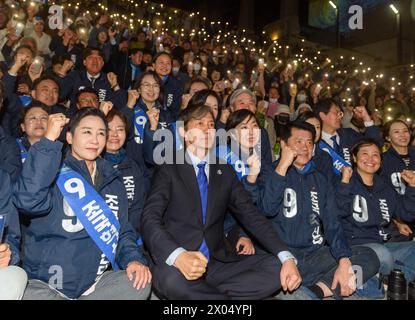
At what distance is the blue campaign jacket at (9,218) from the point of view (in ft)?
8.23

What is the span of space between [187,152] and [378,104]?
8.98 meters

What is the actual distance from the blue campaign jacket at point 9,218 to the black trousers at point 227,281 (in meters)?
0.98

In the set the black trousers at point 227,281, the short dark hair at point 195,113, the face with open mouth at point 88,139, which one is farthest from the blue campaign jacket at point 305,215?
the face with open mouth at point 88,139

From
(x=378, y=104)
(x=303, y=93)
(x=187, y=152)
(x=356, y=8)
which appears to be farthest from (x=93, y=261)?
(x=378, y=104)

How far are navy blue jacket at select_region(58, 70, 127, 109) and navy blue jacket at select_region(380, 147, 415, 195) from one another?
158 inches

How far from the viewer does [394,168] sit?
4957mm

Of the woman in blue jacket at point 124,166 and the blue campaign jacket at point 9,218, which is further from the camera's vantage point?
the woman in blue jacket at point 124,166

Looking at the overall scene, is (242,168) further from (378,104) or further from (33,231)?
(378,104)

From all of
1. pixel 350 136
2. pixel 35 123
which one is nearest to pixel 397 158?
pixel 350 136

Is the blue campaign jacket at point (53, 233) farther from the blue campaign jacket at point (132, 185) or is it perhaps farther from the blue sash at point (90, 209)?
the blue campaign jacket at point (132, 185)

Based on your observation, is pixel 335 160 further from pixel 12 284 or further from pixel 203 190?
pixel 12 284

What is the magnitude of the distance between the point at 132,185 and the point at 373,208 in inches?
102
